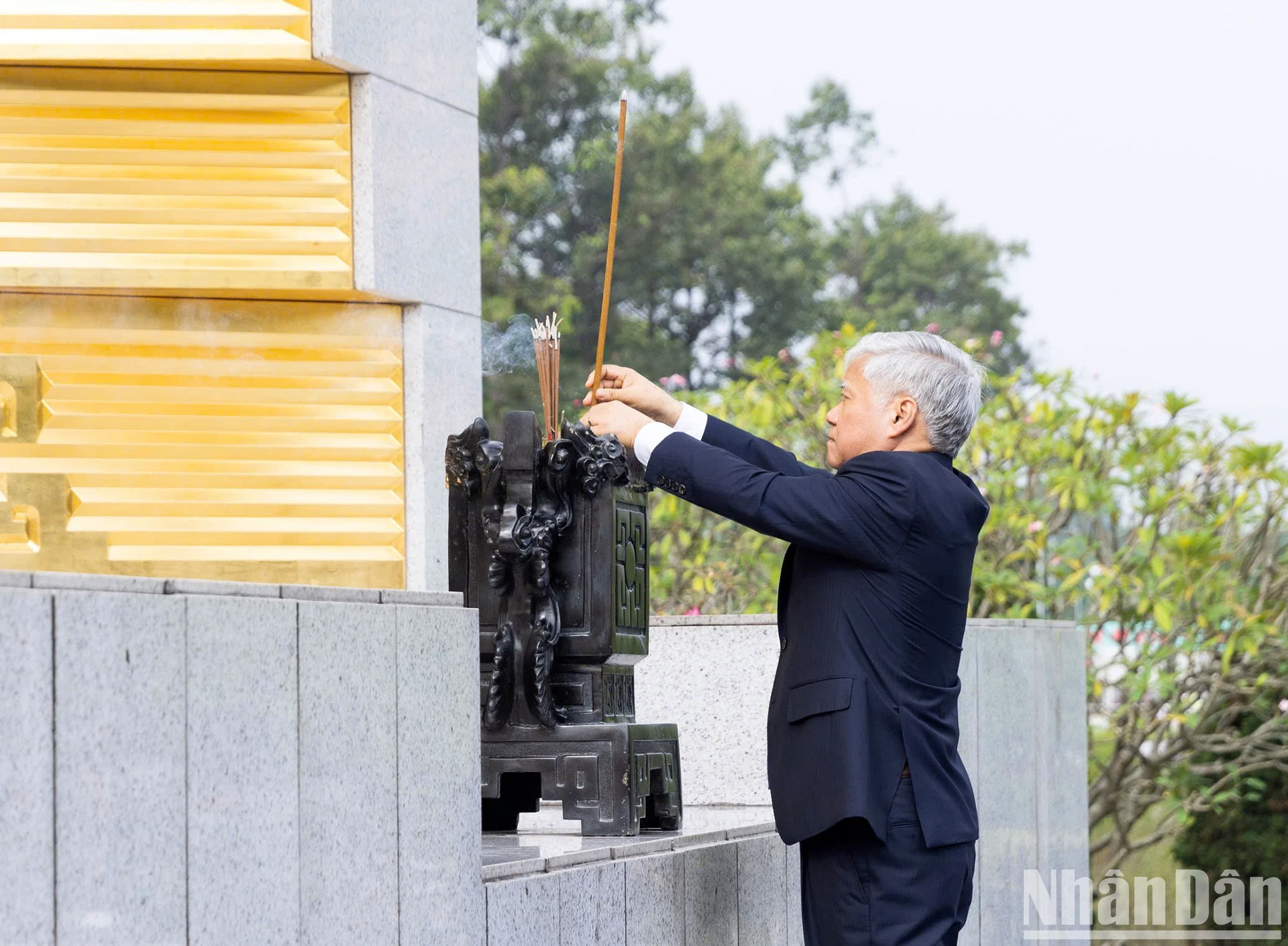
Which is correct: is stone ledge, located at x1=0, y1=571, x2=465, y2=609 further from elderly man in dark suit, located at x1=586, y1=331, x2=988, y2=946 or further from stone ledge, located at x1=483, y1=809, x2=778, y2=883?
elderly man in dark suit, located at x1=586, y1=331, x2=988, y2=946

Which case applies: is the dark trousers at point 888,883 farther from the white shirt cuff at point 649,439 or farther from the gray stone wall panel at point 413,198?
the gray stone wall panel at point 413,198

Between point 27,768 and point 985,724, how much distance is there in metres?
3.86

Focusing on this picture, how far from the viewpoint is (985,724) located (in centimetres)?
524

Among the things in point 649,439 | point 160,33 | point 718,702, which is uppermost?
point 160,33

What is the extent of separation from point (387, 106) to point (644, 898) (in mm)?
2673

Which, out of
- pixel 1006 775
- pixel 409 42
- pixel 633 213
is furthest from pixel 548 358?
pixel 633 213

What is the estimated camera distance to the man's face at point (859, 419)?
3197 millimetres

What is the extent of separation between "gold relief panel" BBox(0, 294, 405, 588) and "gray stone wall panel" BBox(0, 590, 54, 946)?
7.50 ft

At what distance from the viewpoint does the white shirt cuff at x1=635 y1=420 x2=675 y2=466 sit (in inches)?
123

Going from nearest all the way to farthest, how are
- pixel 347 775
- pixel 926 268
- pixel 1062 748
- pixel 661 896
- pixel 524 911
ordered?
pixel 347 775, pixel 524 911, pixel 661 896, pixel 1062 748, pixel 926 268

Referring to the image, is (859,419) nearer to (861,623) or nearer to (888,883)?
(861,623)

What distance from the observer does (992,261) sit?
31297 mm

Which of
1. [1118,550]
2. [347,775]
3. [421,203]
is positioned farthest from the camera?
[1118,550]

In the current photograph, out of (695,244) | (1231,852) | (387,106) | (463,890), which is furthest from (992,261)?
(463,890)
